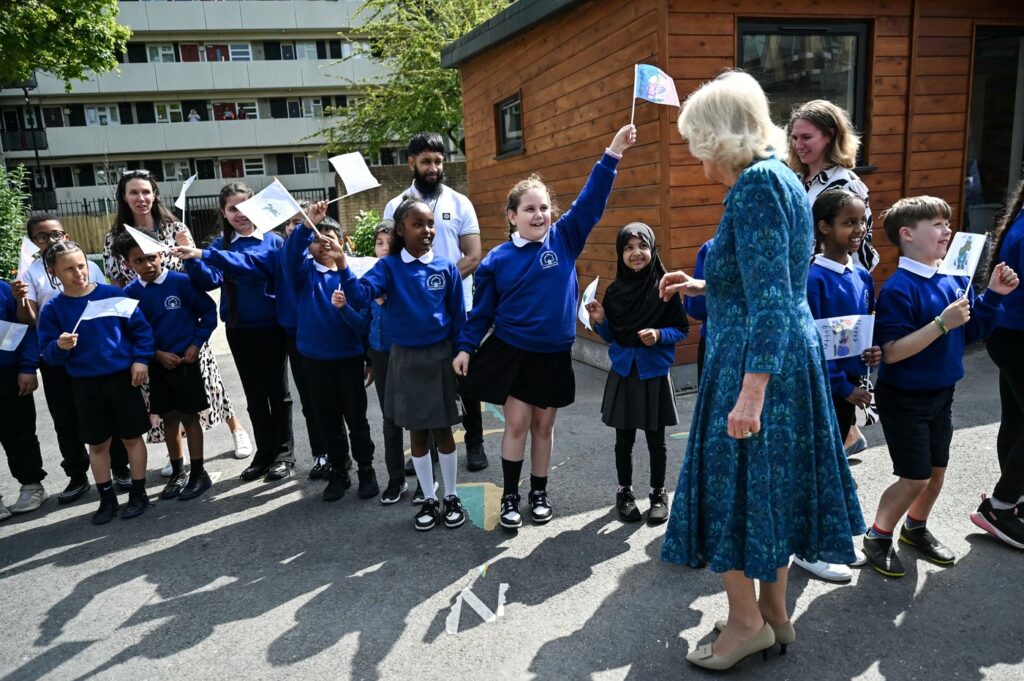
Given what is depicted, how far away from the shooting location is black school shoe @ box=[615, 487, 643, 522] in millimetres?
3973

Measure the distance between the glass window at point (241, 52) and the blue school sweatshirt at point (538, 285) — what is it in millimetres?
36885

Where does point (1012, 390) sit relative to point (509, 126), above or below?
below

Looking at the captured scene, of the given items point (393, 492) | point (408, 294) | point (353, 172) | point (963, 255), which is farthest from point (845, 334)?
point (393, 492)

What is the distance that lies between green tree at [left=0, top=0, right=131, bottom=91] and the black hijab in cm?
1636

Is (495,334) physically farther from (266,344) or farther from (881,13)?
(881,13)

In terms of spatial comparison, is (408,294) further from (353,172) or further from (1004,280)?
(1004,280)

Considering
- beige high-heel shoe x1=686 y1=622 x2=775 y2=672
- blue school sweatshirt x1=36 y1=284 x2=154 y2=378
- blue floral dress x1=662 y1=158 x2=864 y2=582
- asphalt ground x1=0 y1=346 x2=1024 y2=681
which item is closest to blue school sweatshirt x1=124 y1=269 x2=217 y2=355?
blue school sweatshirt x1=36 y1=284 x2=154 y2=378

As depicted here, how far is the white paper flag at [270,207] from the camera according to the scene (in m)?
3.59

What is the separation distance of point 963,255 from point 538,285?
6.43ft

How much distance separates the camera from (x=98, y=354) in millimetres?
4199

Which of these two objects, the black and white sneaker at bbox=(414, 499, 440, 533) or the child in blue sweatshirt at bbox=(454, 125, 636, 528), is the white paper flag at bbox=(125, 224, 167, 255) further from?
the black and white sneaker at bbox=(414, 499, 440, 533)

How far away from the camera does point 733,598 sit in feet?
8.38

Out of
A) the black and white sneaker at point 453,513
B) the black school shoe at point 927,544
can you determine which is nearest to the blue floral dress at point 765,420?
the black school shoe at point 927,544

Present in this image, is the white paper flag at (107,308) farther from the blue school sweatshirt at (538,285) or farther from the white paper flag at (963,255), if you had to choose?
the white paper flag at (963,255)
